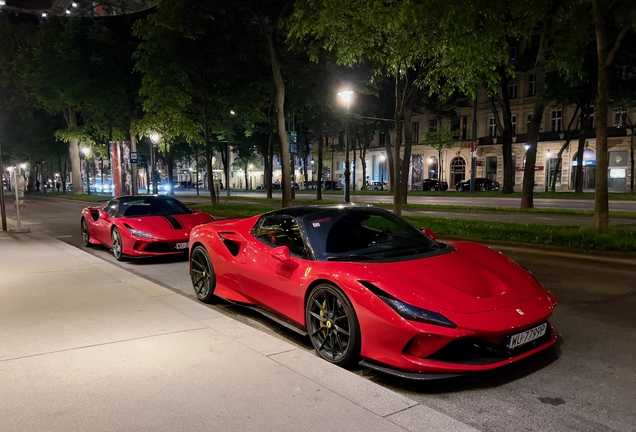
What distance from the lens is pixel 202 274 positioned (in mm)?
6426

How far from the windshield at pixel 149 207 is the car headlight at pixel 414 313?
764cm

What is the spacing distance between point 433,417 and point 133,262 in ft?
26.7

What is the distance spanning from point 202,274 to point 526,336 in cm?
425

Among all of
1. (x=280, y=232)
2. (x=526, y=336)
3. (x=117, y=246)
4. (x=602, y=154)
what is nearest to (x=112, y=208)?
(x=117, y=246)

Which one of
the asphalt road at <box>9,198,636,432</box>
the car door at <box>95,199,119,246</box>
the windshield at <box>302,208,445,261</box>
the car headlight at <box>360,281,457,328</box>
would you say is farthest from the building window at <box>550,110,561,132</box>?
the car headlight at <box>360,281,457,328</box>

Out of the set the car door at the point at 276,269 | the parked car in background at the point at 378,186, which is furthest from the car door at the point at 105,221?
the parked car in background at the point at 378,186

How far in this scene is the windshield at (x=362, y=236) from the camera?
4629 mm

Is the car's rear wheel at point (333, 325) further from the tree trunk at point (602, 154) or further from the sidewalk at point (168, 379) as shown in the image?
the tree trunk at point (602, 154)

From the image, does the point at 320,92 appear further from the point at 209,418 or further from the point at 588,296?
the point at 209,418

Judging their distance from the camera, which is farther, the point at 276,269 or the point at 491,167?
the point at 491,167

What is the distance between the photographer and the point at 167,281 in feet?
25.8

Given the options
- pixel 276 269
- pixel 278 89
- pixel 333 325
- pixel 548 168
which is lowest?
pixel 333 325

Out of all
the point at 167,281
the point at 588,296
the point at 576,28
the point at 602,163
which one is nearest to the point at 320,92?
the point at 576,28

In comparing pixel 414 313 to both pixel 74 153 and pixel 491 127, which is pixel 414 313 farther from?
pixel 491 127
